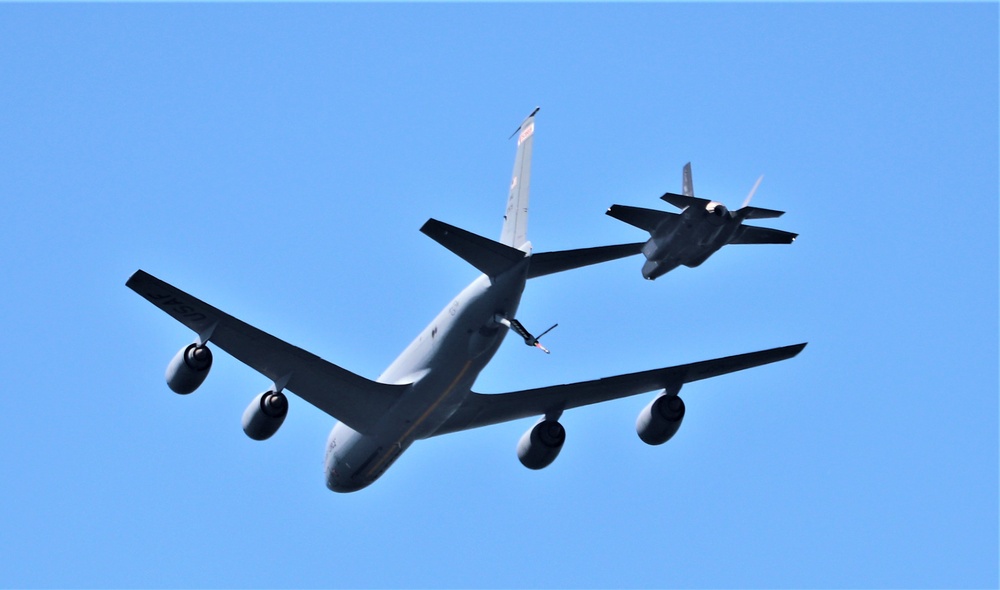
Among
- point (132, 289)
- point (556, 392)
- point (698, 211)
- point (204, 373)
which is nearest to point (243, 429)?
point (204, 373)

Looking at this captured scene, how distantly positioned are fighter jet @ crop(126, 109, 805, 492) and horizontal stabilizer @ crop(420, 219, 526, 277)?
1.0 inches

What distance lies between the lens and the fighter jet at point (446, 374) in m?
31.5

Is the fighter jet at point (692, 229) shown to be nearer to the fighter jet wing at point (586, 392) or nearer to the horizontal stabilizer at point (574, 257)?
the horizontal stabilizer at point (574, 257)

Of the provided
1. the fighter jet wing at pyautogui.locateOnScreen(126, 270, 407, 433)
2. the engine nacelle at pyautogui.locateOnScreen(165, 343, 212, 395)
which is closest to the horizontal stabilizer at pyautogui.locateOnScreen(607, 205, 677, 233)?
the fighter jet wing at pyautogui.locateOnScreen(126, 270, 407, 433)

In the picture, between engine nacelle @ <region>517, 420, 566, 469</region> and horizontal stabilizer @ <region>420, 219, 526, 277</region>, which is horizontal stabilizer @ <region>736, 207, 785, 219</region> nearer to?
horizontal stabilizer @ <region>420, 219, 526, 277</region>

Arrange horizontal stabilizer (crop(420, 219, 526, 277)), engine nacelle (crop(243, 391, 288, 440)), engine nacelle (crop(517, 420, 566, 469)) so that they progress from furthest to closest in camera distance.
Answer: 1. engine nacelle (crop(517, 420, 566, 469))
2. engine nacelle (crop(243, 391, 288, 440))
3. horizontal stabilizer (crop(420, 219, 526, 277))

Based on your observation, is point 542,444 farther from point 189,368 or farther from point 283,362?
point 189,368

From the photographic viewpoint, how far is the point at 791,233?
102 feet

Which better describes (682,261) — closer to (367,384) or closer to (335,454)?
(367,384)

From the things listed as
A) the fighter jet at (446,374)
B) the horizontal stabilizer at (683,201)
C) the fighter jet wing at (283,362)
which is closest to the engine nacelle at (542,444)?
the fighter jet at (446,374)

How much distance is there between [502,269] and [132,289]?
8.26 meters

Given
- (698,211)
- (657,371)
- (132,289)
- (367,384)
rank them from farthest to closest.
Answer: (657,371) < (367,384) < (132,289) < (698,211)

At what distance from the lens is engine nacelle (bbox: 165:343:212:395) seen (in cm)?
3391

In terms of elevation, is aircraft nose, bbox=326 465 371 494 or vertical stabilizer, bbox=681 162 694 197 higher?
vertical stabilizer, bbox=681 162 694 197
